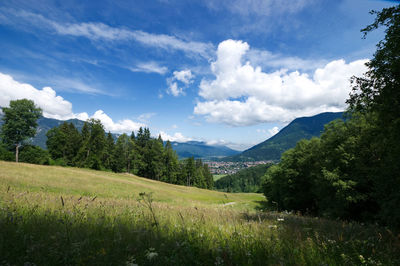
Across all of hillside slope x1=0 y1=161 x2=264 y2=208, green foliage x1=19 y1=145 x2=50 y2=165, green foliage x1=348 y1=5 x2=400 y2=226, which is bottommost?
hillside slope x1=0 y1=161 x2=264 y2=208

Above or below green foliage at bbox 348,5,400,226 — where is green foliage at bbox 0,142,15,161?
below

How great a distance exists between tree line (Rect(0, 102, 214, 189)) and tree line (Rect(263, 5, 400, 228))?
53767 mm

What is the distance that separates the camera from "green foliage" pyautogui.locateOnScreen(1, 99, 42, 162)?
4741 centimetres

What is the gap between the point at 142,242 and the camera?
3.66 meters

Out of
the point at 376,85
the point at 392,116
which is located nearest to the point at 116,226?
the point at 392,116

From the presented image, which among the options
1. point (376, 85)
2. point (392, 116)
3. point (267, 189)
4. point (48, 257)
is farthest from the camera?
point (267, 189)

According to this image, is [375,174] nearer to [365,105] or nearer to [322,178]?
[322,178]

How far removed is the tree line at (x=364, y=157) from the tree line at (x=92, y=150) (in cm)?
5377

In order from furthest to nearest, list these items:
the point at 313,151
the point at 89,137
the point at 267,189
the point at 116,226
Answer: the point at 89,137 < the point at 267,189 < the point at 313,151 < the point at 116,226

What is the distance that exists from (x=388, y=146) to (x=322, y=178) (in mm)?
14420

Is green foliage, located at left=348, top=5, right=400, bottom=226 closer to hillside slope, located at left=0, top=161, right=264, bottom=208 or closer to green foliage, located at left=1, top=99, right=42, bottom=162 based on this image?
hillside slope, located at left=0, top=161, right=264, bottom=208

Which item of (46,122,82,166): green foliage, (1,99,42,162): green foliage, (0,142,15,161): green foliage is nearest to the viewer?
(1,99,42,162): green foliage

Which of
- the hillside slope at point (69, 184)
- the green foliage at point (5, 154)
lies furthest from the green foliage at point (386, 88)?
the green foliage at point (5, 154)

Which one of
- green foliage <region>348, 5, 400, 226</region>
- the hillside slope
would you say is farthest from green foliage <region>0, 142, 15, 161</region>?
green foliage <region>348, 5, 400, 226</region>
